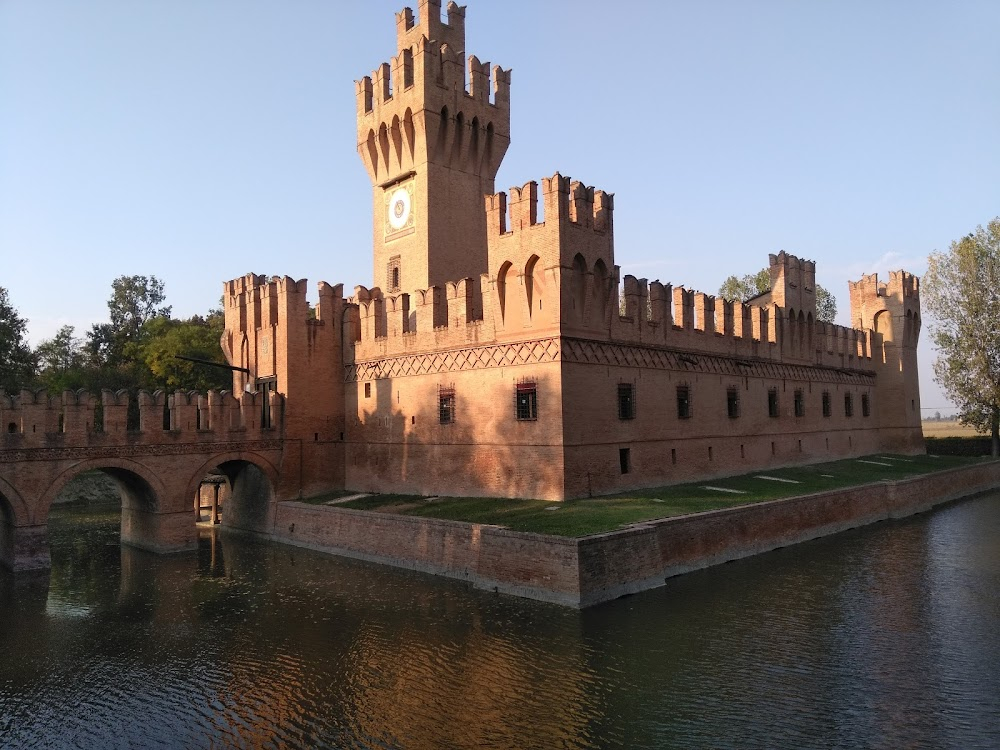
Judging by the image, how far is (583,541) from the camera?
16.1 m

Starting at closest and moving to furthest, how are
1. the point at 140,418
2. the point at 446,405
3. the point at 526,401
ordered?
Result: the point at 526,401, the point at 140,418, the point at 446,405

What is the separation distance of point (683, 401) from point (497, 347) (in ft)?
24.2

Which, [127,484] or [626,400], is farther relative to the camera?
[127,484]

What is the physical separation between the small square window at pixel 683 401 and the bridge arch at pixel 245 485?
48.1 ft

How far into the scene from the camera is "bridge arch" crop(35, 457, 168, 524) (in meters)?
22.1

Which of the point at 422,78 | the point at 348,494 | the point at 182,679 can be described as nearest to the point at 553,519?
the point at 182,679

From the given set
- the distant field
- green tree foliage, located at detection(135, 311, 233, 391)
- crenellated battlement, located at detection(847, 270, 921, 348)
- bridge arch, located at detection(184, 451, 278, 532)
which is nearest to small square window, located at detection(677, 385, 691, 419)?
bridge arch, located at detection(184, 451, 278, 532)

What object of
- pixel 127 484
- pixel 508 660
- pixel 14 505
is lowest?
pixel 508 660

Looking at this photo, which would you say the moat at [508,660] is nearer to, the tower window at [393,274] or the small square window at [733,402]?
the small square window at [733,402]

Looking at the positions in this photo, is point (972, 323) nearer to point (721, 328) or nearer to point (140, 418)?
point (721, 328)

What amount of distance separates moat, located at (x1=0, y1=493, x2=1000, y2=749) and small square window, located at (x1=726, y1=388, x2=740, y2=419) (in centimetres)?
867

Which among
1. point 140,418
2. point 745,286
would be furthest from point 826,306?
point 140,418

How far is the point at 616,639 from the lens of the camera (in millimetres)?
14086

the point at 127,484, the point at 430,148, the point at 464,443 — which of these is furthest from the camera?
the point at 430,148
